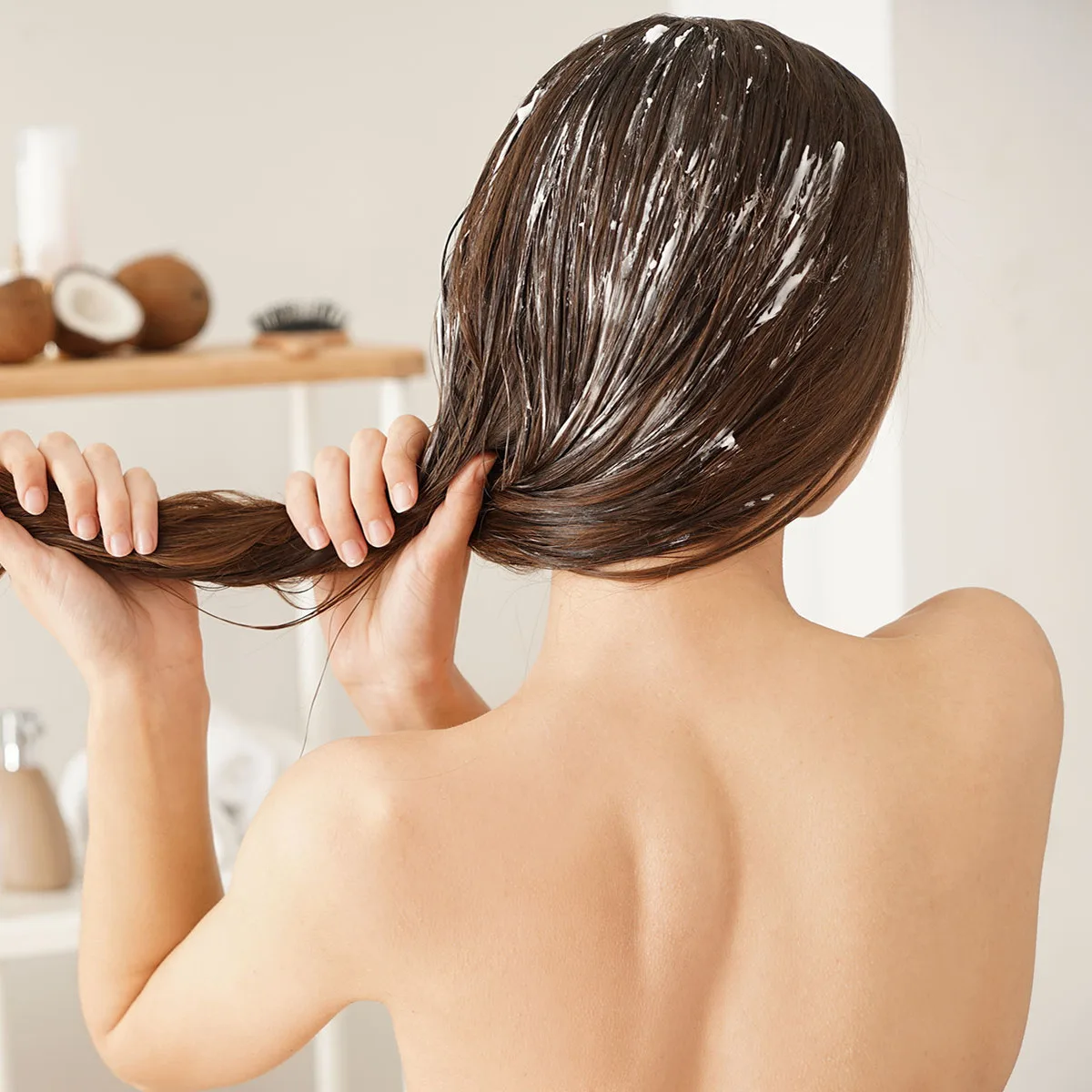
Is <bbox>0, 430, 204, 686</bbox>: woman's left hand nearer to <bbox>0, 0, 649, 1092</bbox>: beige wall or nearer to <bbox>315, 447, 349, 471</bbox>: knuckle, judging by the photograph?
<bbox>315, 447, 349, 471</bbox>: knuckle

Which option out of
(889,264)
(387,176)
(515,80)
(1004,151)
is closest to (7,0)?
(387,176)

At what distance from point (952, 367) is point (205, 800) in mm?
785

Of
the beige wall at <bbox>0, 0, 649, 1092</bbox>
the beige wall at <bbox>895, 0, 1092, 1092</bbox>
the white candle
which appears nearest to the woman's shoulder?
the beige wall at <bbox>895, 0, 1092, 1092</bbox>

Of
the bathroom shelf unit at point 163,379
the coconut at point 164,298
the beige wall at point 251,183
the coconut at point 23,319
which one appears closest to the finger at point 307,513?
the bathroom shelf unit at point 163,379

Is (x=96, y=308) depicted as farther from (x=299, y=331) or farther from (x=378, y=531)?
(x=378, y=531)

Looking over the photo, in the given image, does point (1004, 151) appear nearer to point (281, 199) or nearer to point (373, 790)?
point (373, 790)

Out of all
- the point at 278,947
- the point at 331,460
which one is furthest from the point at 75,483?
the point at 278,947

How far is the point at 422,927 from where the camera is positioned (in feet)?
1.77

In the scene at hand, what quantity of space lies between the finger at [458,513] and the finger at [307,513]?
57 millimetres

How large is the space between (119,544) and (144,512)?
2cm

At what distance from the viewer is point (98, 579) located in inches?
26.0

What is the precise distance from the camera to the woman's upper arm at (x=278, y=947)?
53 cm

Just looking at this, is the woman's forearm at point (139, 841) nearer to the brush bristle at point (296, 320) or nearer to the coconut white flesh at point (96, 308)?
the coconut white flesh at point (96, 308)

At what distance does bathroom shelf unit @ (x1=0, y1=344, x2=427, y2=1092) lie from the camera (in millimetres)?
1206
